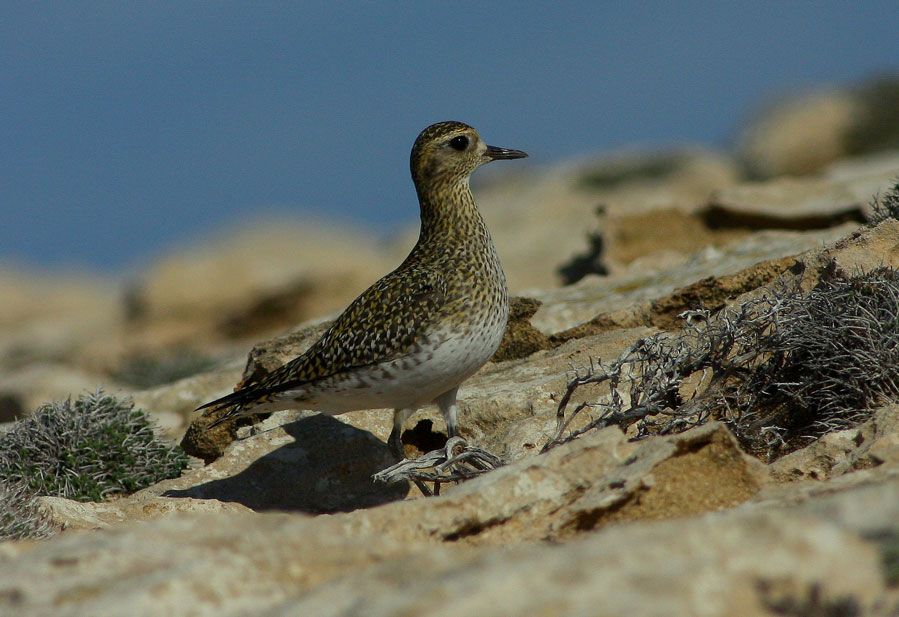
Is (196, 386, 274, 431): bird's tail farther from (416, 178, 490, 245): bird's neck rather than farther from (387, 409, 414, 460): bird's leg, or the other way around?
(416, 178, 490, 245): bird's neck

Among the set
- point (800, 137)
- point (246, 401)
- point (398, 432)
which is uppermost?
point (800, 137)

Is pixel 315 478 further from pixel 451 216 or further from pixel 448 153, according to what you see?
pixel 448 153

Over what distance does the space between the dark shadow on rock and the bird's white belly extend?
0.80 meters

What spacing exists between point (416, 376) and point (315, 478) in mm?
1469

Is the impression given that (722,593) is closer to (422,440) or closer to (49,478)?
(422,440)

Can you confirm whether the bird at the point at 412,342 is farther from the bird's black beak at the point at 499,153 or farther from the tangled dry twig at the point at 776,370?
the tangled dry twig at the point at 776,370

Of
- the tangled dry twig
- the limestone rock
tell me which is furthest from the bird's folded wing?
the limestone rock

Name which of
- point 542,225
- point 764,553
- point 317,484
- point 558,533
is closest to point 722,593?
point 764,553

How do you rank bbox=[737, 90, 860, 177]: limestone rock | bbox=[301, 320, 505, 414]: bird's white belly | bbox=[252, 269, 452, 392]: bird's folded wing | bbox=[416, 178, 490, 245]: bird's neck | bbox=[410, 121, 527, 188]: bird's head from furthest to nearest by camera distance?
bbox=[737, 90, 860, 177]: limestone rock → bbox=[410, 121, 527, 188]: bird's head → bbox=[416, 178, 490, 245]: bird's neck → bbox=[252, 269, 452, 392]: bird's folded wing → bbox=[301, 320, 505, 414]: bird's white belly

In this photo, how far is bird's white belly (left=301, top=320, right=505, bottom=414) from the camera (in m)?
8.41

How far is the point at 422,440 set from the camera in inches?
393

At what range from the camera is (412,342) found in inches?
336

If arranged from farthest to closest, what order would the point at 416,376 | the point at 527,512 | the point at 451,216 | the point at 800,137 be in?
1. the point at 800,137
2. the point at 451,216
3. the point at 416,376
4. the point at 527,512

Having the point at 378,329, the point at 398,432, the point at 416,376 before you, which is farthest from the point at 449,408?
the point at 378,329
